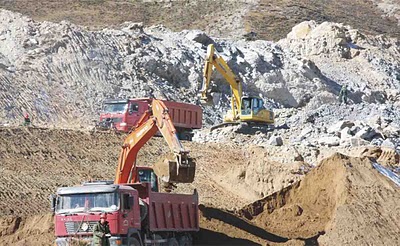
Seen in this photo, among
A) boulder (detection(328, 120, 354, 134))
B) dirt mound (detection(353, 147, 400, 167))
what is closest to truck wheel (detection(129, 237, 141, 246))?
dirt mound (detection(353, 147, 400, 167))

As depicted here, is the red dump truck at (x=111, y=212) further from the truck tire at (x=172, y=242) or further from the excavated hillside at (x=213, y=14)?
the excavated hillside at (x=213, y=14)

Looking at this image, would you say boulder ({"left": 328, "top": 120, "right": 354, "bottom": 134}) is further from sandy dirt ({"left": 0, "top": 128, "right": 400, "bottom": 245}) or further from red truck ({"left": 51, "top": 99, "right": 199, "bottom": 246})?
red truck ({"left": 51, "top": 99, "right": 199, "bottom": 246})

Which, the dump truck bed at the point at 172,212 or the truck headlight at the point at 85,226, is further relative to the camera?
the dump truck bed at the point at 172,212

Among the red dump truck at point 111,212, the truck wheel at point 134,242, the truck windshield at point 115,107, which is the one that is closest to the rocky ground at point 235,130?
the truck windshield at point 115,107

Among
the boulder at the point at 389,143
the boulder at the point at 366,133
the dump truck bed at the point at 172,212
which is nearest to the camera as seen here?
the dump truck bed at the point at 172,212

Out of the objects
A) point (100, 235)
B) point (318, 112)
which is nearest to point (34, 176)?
point (100, 235)

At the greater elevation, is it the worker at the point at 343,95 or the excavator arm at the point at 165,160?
the excavator arm at the point at 165,160

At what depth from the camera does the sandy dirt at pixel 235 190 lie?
846 inches

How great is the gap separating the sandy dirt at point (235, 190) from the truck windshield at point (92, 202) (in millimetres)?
2361

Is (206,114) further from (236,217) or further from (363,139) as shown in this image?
(236,217)

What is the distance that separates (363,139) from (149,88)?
12324 mm

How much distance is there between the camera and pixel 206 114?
44188 millimetres

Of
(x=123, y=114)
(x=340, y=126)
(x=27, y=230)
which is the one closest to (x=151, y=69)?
(x=123, y=114)

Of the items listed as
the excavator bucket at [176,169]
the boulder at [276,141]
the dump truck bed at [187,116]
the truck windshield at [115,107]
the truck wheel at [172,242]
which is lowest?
the boulder at [276,141]
